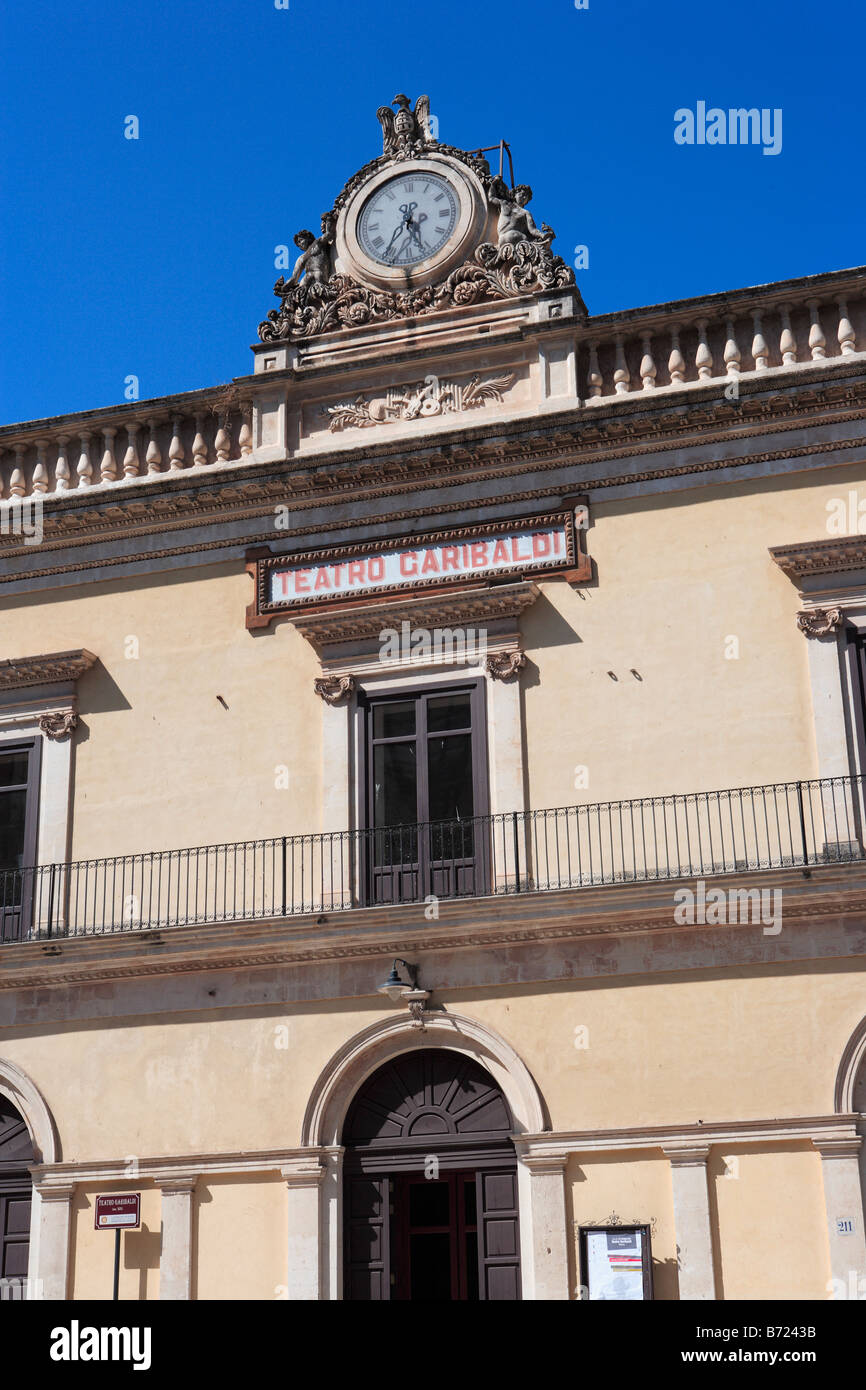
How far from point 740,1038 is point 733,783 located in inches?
95.5

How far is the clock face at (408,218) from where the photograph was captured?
58.6 ft

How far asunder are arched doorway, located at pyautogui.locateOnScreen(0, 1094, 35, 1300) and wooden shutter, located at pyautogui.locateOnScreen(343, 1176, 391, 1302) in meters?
3.44

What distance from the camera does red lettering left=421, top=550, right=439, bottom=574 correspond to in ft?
54.8

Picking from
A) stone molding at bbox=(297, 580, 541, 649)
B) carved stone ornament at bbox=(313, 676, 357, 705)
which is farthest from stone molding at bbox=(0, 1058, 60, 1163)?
stone molding at bbox=(297, 580, 541, 649)

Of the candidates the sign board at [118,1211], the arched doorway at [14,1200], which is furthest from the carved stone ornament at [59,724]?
the sign board at [118,1211]

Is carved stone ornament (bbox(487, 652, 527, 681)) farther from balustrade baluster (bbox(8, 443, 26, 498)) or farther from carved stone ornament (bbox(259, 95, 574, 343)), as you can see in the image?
balustrade baluster (bbox(8, 443, 26, 498))

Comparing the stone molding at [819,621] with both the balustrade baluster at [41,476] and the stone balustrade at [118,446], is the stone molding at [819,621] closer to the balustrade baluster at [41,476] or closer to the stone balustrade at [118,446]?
the stone balustrade at [118,446]

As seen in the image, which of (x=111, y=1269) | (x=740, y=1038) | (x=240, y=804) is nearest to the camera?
(x=740, y=1038)

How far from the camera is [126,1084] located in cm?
1602

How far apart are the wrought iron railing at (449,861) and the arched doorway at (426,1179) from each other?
1.83 metres
